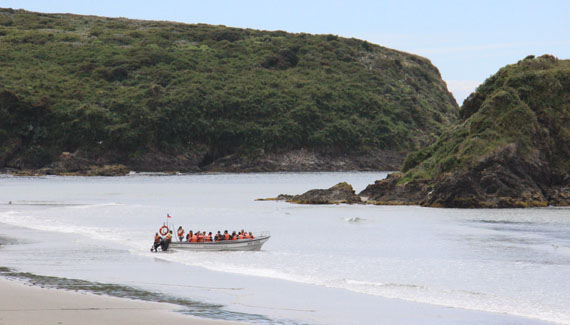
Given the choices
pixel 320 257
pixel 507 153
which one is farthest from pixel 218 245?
pixel 507 153

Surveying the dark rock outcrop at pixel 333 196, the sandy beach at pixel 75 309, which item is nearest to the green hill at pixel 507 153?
the dark rock outcrop at pixel 333 196

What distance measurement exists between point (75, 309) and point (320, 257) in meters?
17.4

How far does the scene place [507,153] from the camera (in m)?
65.1

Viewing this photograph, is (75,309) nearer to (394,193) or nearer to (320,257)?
(320,257)

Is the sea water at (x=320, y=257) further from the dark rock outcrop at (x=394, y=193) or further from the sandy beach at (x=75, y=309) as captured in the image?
the dark rock outcrop at (x=394, y=193)

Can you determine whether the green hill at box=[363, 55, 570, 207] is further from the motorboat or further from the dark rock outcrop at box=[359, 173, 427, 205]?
the motorboat

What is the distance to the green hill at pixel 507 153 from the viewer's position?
214 ft

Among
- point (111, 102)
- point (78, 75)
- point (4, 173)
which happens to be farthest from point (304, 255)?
point (78, 75)

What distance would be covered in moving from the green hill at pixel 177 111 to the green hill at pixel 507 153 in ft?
285

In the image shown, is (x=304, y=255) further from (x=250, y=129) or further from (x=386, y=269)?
(x=250, y=129)

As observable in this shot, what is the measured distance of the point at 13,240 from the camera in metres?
43.2

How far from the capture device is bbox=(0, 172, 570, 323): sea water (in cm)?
2508

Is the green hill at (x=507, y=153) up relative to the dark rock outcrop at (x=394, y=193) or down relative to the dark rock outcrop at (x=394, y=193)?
up

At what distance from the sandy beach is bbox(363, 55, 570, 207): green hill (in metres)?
46.0
